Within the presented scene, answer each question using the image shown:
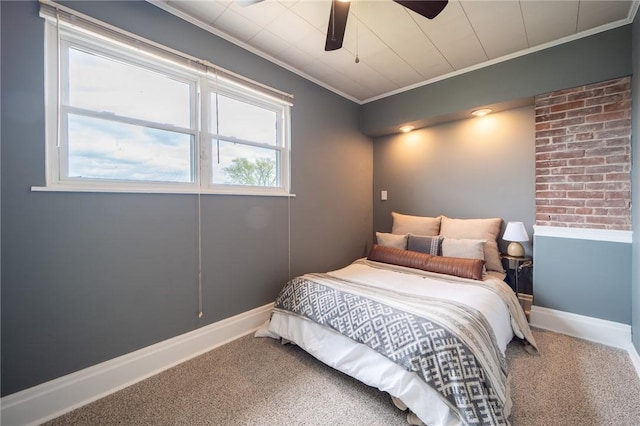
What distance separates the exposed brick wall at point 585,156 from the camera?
7.11 ft

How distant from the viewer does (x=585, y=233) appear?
2309 mm

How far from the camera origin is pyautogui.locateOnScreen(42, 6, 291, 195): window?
1.60m

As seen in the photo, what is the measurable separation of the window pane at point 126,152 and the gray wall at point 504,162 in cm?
250

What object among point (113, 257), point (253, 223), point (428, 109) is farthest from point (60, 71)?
point (428, 109)

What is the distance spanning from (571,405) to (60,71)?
3.59m

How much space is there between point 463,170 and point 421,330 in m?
2.37

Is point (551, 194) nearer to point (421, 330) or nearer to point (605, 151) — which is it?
point (605, 151)

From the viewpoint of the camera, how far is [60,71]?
1.57m

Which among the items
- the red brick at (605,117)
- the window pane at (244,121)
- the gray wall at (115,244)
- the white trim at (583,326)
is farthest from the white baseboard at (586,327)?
the window pane at (244,121)

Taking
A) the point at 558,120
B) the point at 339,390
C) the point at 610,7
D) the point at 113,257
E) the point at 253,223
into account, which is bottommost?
the point at 339,390

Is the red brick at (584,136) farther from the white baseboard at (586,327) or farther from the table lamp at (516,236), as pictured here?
the white baseboard at (586,327)

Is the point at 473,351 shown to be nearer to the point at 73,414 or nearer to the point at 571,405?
the point at 571,405

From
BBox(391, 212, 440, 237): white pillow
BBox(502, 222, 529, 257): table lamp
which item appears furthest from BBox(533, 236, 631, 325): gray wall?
BBox(391, 212, 440, 237): white pillow

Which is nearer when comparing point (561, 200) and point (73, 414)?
point (73, 414)
